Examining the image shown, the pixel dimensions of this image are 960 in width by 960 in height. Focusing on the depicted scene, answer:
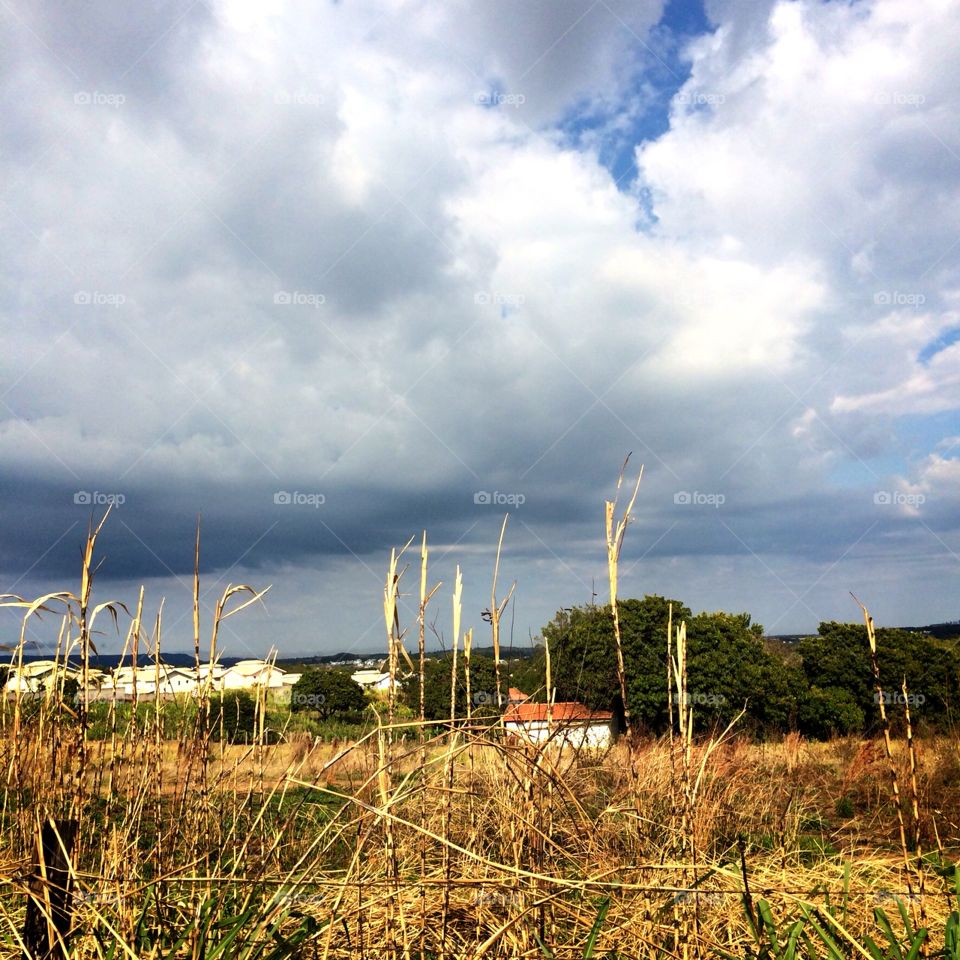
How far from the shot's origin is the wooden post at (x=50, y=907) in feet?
5.52

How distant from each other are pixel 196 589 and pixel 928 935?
2.93 metres

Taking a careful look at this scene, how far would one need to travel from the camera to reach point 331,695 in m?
27.7

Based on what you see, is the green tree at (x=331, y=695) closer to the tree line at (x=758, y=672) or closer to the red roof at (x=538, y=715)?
the tree line at (x=758, y=672)

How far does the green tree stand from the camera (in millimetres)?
27297

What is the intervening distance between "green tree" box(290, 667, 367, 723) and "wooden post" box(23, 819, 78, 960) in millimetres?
26159

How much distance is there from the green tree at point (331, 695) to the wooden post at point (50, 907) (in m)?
26.2

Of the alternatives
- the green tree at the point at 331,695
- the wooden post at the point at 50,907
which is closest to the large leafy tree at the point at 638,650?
the green tree at the point at 331,695

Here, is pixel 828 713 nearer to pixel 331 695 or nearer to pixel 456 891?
pixel 331 695

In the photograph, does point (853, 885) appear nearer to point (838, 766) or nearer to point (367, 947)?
point (367, 947)

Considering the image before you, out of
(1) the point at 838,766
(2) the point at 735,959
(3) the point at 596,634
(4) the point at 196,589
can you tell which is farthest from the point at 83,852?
(3) the point at 596,634

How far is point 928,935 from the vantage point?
2.33 m

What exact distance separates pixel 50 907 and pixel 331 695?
2753 centimetres

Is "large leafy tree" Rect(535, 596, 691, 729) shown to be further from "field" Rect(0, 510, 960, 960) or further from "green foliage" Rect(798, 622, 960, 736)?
"field" Rect(0, 510, 960, 960)

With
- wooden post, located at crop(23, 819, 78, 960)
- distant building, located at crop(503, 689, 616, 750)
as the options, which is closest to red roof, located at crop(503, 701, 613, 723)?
distant building, located at crop(503, 689, 616, 750)
